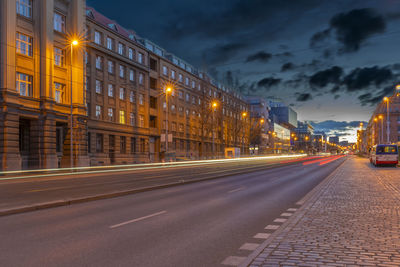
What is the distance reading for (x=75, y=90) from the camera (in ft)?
132

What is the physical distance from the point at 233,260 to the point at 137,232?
2.81 metres

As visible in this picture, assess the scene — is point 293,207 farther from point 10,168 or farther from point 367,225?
point 10,168

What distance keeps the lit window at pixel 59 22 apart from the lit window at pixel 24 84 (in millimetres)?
6948

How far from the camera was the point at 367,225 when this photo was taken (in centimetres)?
837

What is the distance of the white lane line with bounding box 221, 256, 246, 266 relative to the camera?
5775mm

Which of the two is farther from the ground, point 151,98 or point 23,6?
point 23,6

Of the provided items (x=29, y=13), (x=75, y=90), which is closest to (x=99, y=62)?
(x=75, y=90)

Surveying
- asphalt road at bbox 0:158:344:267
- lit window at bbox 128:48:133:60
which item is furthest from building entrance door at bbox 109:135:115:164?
asphalt road at bbox 0:158:344:267

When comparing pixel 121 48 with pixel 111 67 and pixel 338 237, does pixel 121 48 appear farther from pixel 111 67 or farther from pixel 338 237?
pixel 338 237

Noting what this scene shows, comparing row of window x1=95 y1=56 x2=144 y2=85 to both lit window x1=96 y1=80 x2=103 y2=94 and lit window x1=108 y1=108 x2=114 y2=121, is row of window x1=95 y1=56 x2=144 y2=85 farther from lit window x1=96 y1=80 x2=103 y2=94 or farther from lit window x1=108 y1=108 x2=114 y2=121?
lit window x1=108 y1=108 x2=114 y2=121

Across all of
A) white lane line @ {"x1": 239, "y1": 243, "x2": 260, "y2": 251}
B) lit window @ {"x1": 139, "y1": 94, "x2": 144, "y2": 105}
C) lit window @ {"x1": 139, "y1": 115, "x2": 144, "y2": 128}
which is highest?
lit window @ {"x1": 139, "y1": 94, "x2": 144, "y2": 105}

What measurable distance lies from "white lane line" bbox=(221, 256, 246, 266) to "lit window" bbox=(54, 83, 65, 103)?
35.8 metres

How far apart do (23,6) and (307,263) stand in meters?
37.5

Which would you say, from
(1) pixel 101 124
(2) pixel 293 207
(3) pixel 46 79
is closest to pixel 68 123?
(3) pixel 46 79
